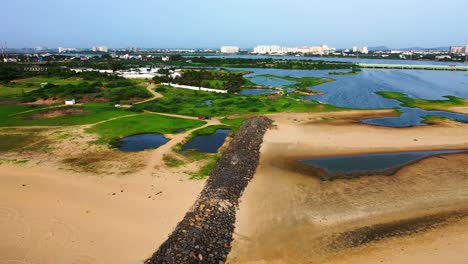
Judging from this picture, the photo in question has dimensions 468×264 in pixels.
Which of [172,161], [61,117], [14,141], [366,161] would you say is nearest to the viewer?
[172,161]

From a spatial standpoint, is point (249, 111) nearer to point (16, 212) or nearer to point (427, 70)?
point (16, 212)

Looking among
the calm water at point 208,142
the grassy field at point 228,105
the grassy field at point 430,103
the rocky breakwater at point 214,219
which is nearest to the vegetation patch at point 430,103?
the grassy field at point 430,103

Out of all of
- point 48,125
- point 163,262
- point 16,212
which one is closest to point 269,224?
point 163,262

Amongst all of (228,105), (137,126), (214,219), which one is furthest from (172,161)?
(228,105)

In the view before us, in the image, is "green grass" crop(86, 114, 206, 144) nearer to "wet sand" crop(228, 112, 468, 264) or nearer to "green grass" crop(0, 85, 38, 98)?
"wet sand" crop(228, 112, 468, 264)

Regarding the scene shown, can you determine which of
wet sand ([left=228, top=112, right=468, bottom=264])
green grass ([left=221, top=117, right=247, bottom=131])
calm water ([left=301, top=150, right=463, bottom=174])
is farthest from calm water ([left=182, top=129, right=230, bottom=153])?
calm water ([left=301, top=150, right=463, bottom=174])

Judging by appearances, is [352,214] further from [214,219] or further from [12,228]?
[12,228]
